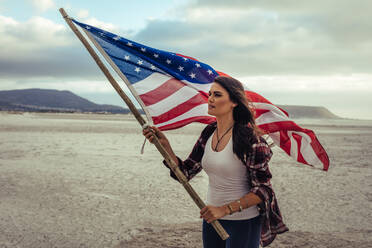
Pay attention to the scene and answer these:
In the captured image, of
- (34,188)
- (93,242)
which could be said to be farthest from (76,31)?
(34,188)

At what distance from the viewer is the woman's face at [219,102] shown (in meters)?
2.39

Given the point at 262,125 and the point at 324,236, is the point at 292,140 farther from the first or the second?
the point at 324,236

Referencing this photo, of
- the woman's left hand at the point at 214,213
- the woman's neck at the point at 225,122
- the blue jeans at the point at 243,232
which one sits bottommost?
the blue jeans at the point at 243,232

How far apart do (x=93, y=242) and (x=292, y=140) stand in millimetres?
3103

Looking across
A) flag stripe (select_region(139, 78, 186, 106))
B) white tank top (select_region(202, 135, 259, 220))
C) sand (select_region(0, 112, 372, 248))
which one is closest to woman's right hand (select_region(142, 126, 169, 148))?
white tank top (select_region(202, 135, 259, 220))

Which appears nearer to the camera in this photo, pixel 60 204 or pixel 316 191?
pixel 60 204

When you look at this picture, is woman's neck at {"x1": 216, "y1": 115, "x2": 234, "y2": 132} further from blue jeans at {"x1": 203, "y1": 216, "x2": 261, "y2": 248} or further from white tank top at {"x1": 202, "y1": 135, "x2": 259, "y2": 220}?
blue jeans at {"x1": 203, "y1": 216, "x2": 261, "y2": 248}

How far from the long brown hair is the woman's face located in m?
0.02

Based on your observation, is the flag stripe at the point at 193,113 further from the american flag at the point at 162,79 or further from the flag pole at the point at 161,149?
the flag pole at the point at 161,149

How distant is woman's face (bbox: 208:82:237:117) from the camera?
7.86 feet

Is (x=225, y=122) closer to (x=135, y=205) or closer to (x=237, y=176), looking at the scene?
(x=237, y=176)

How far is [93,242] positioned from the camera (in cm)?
495

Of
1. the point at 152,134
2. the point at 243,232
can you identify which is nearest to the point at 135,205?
the point at 152,134

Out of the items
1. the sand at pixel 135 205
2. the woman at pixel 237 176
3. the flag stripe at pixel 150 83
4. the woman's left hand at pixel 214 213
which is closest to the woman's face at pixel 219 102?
the woman at pixel 237 176
